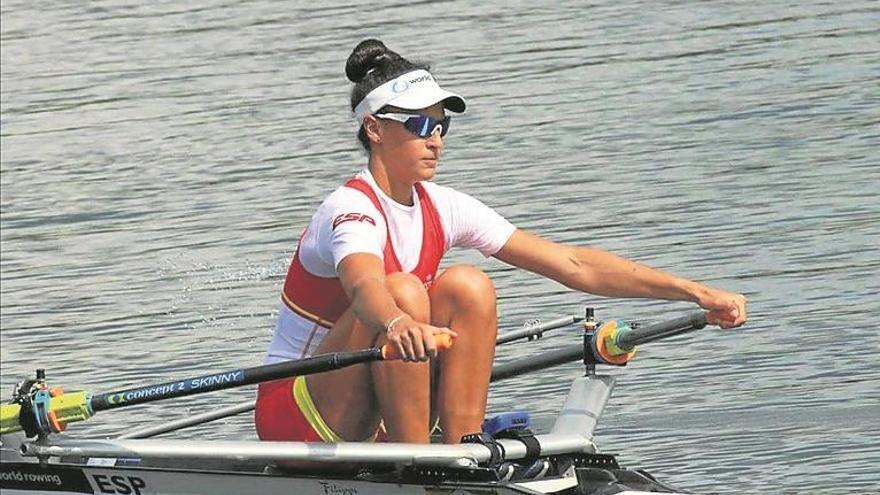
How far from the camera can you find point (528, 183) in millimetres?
13383

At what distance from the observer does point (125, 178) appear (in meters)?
14.8

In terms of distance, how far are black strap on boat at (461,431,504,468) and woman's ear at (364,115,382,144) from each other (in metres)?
1.01

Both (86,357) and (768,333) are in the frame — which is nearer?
(768,333)

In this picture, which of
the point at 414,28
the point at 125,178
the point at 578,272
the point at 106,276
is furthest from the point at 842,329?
the point at 414,28

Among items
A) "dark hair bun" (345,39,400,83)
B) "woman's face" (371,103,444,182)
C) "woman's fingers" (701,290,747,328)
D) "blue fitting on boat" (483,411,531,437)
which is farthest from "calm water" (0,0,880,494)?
"dark hair bun" (345,39,400,83)

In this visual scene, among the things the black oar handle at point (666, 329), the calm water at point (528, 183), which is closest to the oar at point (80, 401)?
the black oar handle at point (666, 329)

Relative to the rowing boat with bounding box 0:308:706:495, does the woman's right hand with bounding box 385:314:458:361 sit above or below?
above

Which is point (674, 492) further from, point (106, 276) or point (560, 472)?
point (106, 276)

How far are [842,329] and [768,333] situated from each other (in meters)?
0.35

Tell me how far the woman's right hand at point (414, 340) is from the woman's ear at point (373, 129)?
2.85ft

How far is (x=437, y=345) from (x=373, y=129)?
985mm

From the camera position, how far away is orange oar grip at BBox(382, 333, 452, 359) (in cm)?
586

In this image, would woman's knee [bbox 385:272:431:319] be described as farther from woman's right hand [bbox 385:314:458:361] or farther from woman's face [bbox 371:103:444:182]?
woman's face [bbox 371:103:444:182]

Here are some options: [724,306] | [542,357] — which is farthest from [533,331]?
[724,306]
